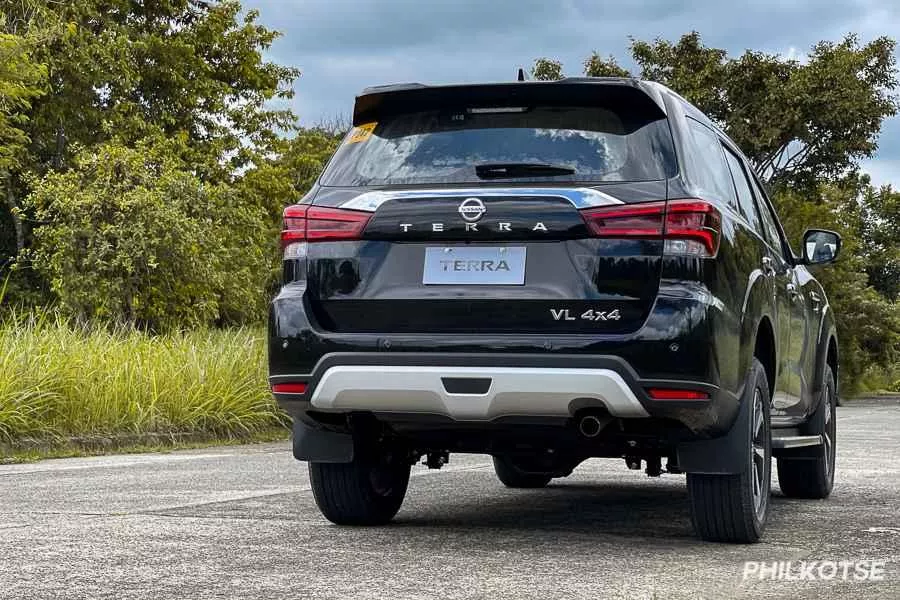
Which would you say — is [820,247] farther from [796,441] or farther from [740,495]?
[740,495]

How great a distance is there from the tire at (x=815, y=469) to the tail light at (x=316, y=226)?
11.7 ft

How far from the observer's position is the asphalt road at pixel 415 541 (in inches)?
190

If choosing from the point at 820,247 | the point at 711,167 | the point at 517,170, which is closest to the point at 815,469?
the point at 820,247

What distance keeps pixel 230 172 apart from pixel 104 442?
24.6 m

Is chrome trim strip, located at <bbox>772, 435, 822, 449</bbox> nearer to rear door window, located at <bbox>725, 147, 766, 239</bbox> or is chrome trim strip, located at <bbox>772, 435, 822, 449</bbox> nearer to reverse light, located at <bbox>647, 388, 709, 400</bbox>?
rear door window, located at <bbox>725, 147, 766, 239</bbox>

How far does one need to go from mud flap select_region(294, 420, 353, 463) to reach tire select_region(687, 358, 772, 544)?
1499 mm

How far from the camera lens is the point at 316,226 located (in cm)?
587

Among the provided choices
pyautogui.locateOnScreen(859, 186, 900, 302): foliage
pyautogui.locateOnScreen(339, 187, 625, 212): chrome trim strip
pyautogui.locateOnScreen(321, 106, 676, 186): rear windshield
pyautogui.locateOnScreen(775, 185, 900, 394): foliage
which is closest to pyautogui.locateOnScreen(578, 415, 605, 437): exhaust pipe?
pyautogui.locateOnScreen(339, 187, 625, 212): chrome trim strip

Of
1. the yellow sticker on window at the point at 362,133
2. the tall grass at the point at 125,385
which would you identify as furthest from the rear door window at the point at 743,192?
the tall grass at the point at 125,385

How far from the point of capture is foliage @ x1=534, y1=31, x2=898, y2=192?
31.7 metres

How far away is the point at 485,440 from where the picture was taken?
6.09m

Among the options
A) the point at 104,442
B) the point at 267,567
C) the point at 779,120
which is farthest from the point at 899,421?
the point at 267,567

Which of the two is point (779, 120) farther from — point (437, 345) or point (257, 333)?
point (437, 345)

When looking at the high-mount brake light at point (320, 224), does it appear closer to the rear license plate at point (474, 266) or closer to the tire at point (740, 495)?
the rear license plate at point (474, 266)
